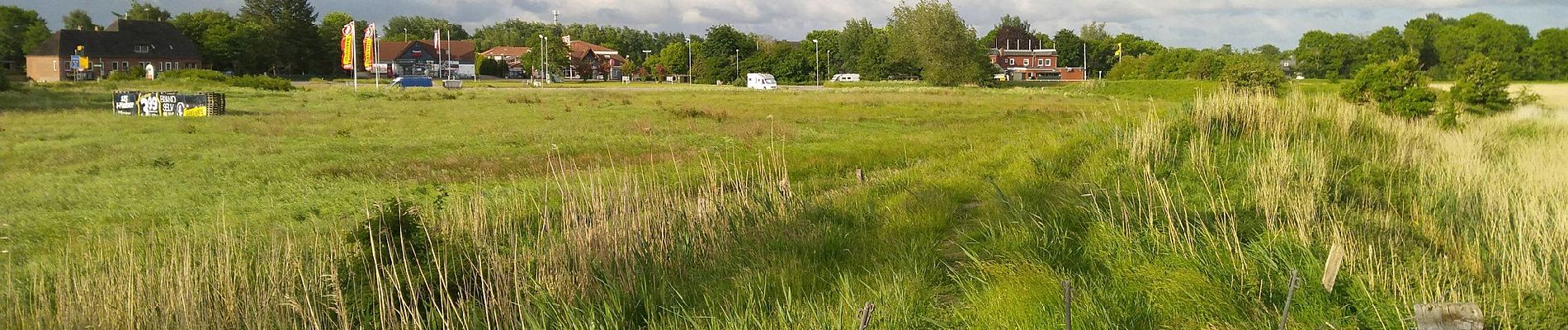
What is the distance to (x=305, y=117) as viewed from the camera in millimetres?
25250

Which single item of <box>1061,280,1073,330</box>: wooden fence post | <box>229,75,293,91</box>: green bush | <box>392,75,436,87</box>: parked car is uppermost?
<box>392,75,436,87</box>: parked car

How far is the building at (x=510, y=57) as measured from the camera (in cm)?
11544

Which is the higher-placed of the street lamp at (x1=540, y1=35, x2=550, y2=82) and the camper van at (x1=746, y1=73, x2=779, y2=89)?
the street lamp at (x1=540, y1=35, x2=550, y2=82)

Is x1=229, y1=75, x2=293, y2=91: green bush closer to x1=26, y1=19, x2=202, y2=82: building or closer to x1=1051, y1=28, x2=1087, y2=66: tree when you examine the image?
x1=26, y1=19, x2=202, y2=82: building

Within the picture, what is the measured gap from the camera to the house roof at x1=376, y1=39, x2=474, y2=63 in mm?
111000

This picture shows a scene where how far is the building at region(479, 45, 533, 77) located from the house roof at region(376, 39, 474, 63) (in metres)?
1.76

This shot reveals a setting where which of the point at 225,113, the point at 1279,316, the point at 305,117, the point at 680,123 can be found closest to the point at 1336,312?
the point at 1279,316

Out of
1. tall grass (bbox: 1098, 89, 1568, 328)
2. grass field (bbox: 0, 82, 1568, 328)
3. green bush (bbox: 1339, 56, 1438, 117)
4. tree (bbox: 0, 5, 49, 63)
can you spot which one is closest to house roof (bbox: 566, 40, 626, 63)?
tree (bbox: 0, 5, 49, 63)

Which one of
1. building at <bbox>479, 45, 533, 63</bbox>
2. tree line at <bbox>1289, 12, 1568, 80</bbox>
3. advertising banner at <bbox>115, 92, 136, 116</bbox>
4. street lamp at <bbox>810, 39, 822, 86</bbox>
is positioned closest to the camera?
advertising banner at <bbox>115, 92, 136, 116</bbox>

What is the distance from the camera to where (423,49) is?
367 feet

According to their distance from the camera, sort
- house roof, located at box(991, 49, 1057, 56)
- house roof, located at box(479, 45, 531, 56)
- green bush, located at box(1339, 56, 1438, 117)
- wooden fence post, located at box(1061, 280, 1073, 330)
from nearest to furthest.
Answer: wooden fence post, located at box(1061, 280, 1073, 330) → green bush, located at box(1339, 56, 1438, 117) → house roof, located at box(991, 49, 1057, 56) → house roof, located at box(479, 45, 531, 56)

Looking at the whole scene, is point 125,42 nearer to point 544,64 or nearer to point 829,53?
point 544,64

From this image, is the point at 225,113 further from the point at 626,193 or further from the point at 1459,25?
the point at 1459,25

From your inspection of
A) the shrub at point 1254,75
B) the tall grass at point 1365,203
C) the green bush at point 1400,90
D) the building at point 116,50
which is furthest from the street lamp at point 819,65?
the tall grass at point 1365,203
